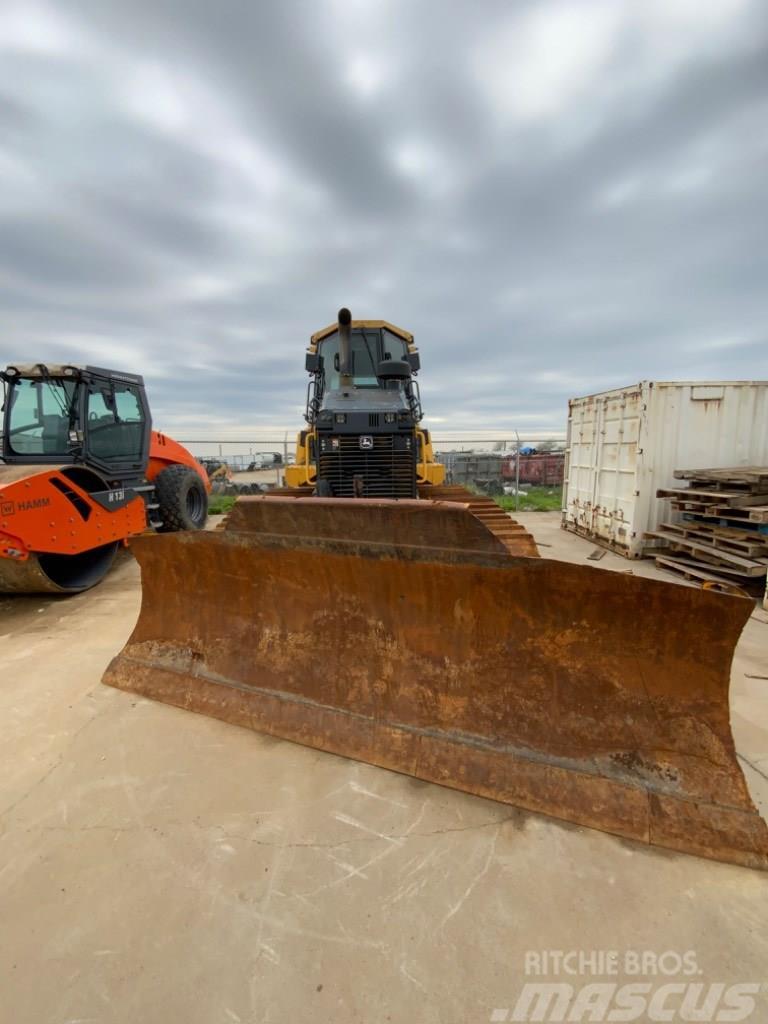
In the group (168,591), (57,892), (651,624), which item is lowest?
(57,892)

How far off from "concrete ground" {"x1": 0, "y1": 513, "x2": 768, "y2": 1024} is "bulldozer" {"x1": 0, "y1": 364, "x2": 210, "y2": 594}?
2677 millimetres

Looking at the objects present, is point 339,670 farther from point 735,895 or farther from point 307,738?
point 735,895

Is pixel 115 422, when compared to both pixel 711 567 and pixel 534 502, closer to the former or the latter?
pixel 711 567

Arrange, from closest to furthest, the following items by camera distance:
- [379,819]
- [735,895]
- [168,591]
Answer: [735,895] < [379,819] < [168,591]

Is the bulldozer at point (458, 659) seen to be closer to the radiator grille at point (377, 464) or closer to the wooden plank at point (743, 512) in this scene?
the radiator grille at point (377, 464)

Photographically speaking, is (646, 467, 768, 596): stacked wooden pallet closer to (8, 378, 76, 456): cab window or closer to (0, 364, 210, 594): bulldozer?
(0, 364, 210, 594): bulldozer

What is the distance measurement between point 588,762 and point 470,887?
0.78m

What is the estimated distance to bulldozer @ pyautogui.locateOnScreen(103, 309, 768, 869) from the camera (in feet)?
Result: 6.70

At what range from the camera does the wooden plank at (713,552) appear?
16.6 feet

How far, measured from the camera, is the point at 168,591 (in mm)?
3281

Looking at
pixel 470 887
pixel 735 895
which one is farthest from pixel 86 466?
pixel 735 895

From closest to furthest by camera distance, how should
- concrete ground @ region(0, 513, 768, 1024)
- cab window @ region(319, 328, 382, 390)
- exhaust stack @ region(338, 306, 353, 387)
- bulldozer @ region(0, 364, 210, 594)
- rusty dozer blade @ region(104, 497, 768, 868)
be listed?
concrete ground @ region(0, 513, 768, 1024) < rusty dozer blade @ region(104, 497, 768, 868) < bulldozer @ region(0, 364, 210, 594) < exhaust stack @ region(338, 306, 353, 387) < cab window @ region(319, 328, 382, 390)

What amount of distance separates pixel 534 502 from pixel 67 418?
39.2 ft

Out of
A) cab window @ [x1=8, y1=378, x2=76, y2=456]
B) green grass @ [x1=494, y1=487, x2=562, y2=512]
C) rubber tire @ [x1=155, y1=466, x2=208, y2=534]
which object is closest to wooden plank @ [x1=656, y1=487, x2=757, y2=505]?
green grass @ [x1=494, y1=487, x2=562, y2=512]
